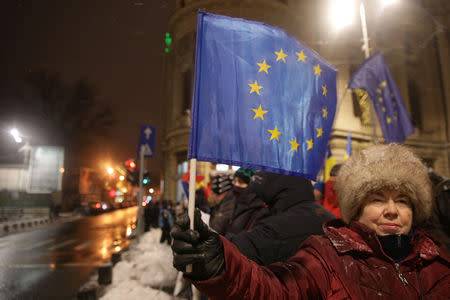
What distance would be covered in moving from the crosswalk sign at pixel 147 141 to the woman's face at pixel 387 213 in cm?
971

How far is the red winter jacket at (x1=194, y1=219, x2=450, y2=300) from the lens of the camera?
1.25 meters

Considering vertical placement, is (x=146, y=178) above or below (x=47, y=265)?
above

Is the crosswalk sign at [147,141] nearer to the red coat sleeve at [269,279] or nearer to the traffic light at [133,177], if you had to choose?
the traffic light at [133,177]

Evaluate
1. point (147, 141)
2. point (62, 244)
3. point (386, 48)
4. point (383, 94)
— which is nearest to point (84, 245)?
point (62, 244)

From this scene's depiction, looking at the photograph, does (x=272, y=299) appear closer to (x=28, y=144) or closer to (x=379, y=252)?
(x=379, y=252)

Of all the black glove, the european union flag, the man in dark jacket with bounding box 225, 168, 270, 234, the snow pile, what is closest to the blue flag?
the european union flag

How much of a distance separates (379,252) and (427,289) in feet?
0.95

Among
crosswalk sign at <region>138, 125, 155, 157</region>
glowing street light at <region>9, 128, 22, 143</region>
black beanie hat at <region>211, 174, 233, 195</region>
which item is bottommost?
black beanie hat at <region>211, 174, 233, 195</region>

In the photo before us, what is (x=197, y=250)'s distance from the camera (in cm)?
121

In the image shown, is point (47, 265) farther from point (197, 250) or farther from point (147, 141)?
point (197, 250)

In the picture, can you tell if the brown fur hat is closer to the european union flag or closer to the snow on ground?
the european union flag

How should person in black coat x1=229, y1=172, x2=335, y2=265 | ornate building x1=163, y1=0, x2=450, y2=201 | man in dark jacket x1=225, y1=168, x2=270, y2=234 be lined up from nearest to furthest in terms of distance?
person in black coat x1=229, y1=172, x2=335, y2=265
man in dark jacket x1=225, y1=168, x2=270, y2=234
ornate building x1=163, y1=0, x2=450, y2=201

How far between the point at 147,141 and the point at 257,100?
30.2 ft

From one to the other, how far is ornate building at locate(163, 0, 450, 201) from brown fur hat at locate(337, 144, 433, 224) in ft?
49.3
